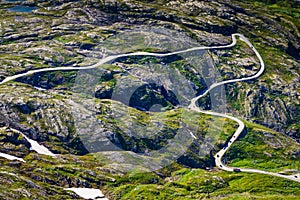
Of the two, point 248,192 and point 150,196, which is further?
point 248,192

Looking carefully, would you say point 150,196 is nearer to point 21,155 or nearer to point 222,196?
point 222,196

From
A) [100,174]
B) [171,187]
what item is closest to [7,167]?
[100,174]

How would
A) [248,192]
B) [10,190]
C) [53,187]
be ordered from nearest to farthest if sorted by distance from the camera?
[10,190]
[53,187]
[248,192]

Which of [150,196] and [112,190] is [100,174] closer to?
[112,190]

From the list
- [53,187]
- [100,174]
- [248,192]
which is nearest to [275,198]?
[248,192]

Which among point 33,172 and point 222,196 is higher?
point 33,172

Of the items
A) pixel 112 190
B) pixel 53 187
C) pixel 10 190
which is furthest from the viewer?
pixel 112 190
